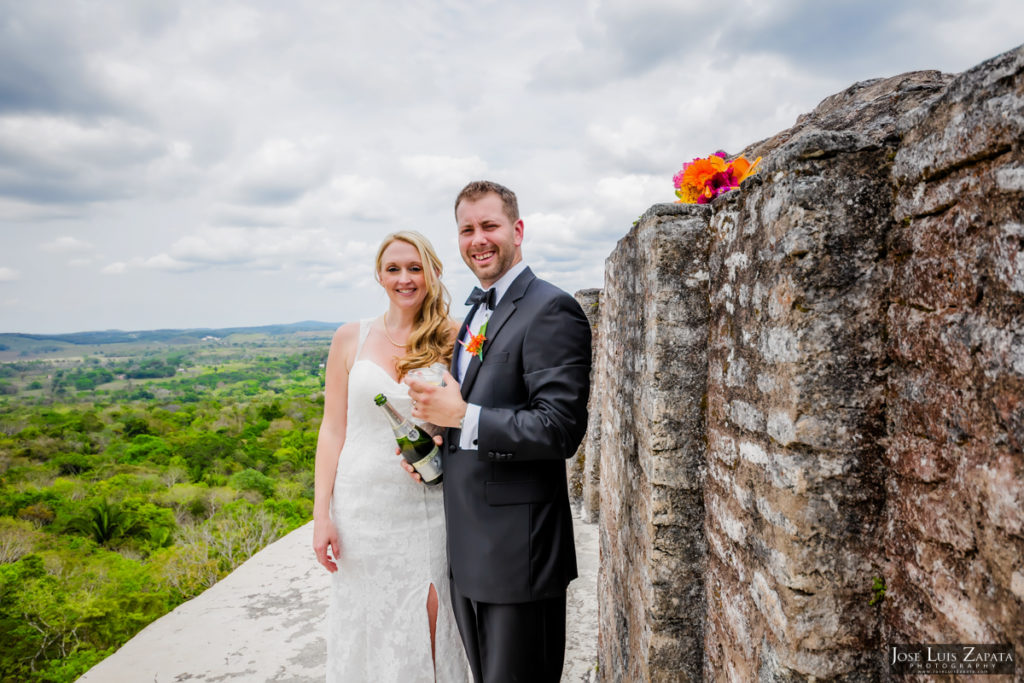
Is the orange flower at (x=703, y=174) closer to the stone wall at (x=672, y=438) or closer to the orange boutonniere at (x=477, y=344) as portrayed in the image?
the stone wall at (x=672, y=438)

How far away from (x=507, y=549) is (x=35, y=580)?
474 inches

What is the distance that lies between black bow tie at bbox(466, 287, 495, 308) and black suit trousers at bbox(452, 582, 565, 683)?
1.16 m

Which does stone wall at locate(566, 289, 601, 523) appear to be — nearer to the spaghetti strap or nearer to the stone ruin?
the spaghetti strap

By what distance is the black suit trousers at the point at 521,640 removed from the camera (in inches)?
81.7

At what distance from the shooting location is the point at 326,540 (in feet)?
9.07

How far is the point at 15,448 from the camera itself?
23.7 meters

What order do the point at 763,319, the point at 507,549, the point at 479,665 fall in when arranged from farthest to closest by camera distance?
the point at 479,665, the point at 507,549, the point at 763,319

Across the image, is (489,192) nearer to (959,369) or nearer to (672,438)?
(672,438)

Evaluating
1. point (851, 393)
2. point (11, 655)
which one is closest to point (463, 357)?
point (851, 393)

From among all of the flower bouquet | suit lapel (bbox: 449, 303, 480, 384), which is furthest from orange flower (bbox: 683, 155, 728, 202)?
suit lapel (bbox: 449, 303, 480, 384)

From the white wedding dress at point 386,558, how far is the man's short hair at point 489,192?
3.10 ft

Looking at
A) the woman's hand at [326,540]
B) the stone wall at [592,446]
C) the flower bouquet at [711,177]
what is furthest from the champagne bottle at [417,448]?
the stone wall at [592,446]

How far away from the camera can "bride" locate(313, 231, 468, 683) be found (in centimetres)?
272

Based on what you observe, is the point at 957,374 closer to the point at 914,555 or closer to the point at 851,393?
the point at 851,393
